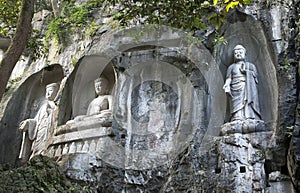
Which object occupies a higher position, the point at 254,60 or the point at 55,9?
the point at 55,9

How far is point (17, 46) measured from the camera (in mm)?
5543

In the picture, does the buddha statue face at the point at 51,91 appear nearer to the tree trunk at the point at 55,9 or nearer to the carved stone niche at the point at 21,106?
the carved stone niche at the point at 21,106

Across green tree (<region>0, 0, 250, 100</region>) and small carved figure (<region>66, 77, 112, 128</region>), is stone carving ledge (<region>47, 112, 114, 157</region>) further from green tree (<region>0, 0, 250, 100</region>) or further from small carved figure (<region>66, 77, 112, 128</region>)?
green tree (<region>0, 0, 250, 100</region>)

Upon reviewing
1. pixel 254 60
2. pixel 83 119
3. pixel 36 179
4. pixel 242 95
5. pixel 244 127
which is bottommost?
pixel 36 179

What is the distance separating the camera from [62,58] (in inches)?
438

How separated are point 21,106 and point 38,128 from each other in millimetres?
1346

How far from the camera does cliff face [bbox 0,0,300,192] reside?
777 centimetres

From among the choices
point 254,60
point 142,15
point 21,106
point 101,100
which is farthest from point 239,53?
point 21,106

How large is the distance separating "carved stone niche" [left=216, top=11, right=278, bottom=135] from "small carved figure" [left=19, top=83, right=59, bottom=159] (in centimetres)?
469

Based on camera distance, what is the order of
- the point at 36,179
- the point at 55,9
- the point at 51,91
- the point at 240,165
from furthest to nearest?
the point at 55,9
the point at 51,91
the point at 240,165
the point at 36,179

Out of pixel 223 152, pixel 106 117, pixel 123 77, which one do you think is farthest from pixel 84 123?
pixel 223 152

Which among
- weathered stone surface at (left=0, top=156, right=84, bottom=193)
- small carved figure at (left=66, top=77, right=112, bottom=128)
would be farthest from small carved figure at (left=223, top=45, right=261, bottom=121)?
weathered stone surface at (left=0, top=156, right=84, bottom=193)

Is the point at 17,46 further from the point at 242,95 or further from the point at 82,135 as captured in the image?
the point at 242,95

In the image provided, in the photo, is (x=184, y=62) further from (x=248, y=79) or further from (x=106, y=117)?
(x=106, y=117)
